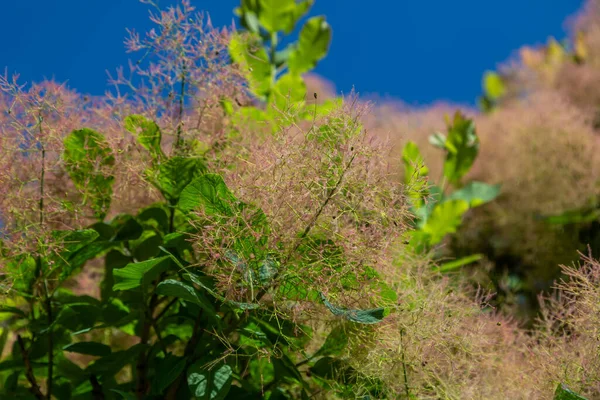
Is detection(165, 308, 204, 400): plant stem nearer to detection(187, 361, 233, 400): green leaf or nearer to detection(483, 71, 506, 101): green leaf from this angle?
detection(187, 361, 233, 400): green leaf

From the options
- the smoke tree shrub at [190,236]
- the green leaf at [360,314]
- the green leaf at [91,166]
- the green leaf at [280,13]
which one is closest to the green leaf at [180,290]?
the smoke tree shrub at [190,236]

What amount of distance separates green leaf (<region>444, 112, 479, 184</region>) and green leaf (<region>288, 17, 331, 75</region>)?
0.27m

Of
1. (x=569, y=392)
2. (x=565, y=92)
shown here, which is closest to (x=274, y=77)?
(x=569, y=392)

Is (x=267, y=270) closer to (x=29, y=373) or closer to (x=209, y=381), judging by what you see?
(x=209, y=381)

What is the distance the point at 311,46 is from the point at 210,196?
0.50 metres

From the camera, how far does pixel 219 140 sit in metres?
0.76

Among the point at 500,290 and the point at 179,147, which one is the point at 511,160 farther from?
the point at 179,147

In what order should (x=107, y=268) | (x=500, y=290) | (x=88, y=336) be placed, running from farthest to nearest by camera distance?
(x=500, y=290), (x=88, y=336), (x=107, y=268)

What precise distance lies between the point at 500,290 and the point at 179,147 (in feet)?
1.94

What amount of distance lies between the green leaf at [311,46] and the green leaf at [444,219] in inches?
11.9

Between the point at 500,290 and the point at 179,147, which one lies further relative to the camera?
the point at 500,290

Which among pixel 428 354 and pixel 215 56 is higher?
pixel 215 56

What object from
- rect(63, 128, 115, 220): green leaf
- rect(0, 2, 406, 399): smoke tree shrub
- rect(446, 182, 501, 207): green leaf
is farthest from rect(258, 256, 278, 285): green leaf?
rect(446, 182, 501, 207): green leaf

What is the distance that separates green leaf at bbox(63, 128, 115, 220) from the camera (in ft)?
2.42
